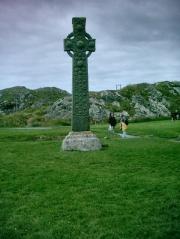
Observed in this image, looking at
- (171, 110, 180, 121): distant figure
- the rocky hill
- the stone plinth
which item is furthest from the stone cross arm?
the rocky hill

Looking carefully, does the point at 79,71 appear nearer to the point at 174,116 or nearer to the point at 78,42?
the point at 78,42

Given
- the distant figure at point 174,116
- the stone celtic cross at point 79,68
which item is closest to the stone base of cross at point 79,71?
the stone celtic cross at point 79,68

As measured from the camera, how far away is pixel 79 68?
22172 millimetres

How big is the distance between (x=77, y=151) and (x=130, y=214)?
11845 millimetres

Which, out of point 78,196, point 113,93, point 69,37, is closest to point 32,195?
point 78,196

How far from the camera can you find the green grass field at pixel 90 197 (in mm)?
8523

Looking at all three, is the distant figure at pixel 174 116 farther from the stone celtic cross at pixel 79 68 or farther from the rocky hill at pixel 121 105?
the stone celtic cross at pixel 79 68

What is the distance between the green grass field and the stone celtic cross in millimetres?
4251

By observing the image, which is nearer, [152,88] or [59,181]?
[59,181]

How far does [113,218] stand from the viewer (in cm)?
920

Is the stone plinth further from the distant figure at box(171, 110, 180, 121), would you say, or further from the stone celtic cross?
the distant figure at box(171, 110, 180, 121)

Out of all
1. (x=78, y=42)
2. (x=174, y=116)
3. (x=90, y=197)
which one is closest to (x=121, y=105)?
(x=174, y=116)

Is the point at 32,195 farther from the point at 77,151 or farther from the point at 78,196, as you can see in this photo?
the point at 77,151

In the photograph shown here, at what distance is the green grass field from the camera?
852 centimetres
